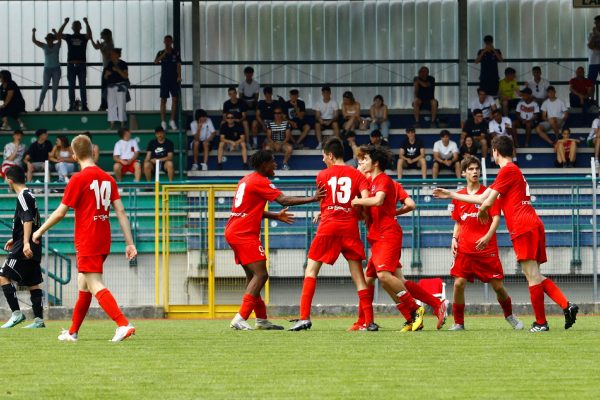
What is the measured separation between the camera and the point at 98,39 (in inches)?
1238

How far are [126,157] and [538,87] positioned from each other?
9745mm

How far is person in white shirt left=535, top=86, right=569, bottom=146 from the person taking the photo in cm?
2900

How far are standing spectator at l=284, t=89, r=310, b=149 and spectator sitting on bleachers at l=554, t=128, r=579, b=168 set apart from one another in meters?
5.52

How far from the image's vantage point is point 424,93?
3008cm

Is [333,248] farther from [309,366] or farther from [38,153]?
[38,153]

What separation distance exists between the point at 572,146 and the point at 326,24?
7.61 m

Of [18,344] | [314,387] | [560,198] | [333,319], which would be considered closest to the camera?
[314,387]

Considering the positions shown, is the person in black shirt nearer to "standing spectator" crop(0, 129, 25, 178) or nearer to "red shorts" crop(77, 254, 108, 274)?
"red shorts" crop(77, 254, 108, 274)

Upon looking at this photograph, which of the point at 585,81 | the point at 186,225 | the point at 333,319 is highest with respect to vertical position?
the point at 585,81

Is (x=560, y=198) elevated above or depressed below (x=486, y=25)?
below

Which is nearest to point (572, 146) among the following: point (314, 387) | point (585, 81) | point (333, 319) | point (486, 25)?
point (585, 81)

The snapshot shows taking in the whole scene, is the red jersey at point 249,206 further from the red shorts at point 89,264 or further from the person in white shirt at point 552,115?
the person in white shirt at point 552,115

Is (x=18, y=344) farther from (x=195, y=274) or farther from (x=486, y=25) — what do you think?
(x=486, y=25)

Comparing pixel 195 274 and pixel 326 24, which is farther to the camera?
pixel 326 24
